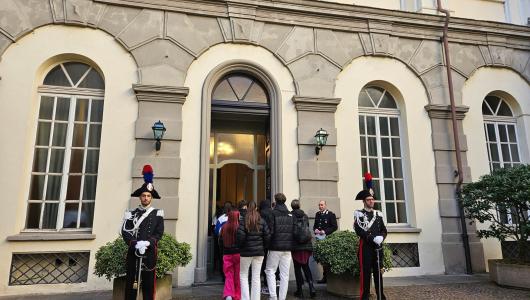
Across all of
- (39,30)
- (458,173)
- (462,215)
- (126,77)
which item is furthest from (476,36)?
(39,30)

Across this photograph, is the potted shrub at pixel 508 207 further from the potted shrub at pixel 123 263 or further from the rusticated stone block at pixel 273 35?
the potted shrub at pixel 123 263

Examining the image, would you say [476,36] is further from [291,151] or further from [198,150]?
[198,150]

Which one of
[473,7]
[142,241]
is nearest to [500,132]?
[473,7]

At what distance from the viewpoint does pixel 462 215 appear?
9.66 metres

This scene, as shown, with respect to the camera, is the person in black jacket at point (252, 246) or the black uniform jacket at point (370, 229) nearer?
the person in black jacket at point (252, 246)

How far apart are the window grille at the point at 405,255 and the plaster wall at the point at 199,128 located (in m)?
3.06

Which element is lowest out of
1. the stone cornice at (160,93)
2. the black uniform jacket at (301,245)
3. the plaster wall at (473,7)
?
the black uniform jacket at (301,245)

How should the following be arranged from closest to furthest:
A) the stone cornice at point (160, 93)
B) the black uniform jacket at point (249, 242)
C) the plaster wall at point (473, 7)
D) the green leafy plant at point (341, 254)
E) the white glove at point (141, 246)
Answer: the white glove at point (141, 246), the black uniform jacket at point (249, 242), the green leafy plant at point (341, 254), the stone cornice at point (160, 93), the plaster wall at point (473, 7)

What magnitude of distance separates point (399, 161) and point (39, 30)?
31.4 feet

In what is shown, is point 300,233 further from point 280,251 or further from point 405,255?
point 405,255

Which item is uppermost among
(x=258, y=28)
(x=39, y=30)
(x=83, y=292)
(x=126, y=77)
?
(x=258, y=28)

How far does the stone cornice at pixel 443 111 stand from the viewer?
1022 cm

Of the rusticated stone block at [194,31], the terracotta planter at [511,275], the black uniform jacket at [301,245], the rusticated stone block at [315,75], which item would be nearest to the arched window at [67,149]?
A: the rusticated stone block at [194,31]

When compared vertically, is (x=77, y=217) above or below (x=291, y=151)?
below
